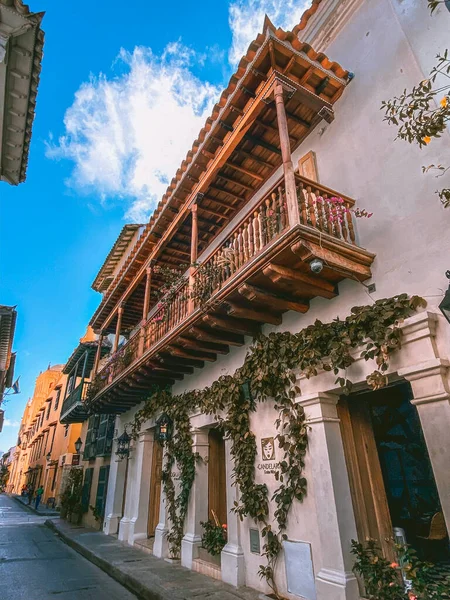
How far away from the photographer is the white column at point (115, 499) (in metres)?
11.3

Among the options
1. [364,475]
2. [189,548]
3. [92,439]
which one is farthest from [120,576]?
[92,439]

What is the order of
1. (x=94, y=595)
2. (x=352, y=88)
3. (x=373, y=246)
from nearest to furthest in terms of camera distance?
(x=373, y=246) < (x=94, y=595) < (x=352, y=88)

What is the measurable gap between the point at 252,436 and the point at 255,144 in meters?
5.54

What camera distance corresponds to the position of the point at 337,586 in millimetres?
4078

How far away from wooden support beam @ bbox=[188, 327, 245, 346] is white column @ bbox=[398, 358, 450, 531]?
130 inches

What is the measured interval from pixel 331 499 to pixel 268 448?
139 centimetres

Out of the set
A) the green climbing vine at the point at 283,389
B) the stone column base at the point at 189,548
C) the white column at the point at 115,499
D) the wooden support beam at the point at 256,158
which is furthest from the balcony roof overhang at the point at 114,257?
the stone column base at the point at 189,548

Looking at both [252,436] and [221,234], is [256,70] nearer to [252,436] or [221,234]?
[221,234]

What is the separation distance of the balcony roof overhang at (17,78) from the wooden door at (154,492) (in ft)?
24.8

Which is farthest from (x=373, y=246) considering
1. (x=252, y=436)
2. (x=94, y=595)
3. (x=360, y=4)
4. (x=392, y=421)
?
(x=94, y=595)

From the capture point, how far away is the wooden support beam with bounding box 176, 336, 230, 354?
270 inches

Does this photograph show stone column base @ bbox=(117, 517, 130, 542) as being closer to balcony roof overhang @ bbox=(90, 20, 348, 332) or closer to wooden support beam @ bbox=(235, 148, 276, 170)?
balcony roof overhang @ bbox=(90, 20, 348, 332)

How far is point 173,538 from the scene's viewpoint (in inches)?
300

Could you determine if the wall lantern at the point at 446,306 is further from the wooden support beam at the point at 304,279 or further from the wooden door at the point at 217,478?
the wooden door at the point at 217,478
